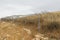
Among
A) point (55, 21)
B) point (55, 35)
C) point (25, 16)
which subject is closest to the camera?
point (55, 35)

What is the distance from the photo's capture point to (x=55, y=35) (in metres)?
18.0

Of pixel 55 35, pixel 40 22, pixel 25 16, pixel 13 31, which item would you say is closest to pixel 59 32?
pixel 55 35

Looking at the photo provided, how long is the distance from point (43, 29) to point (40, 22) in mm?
1644

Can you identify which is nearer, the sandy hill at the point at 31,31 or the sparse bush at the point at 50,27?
the sandy hill at the point at 31,31

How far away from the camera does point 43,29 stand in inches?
749

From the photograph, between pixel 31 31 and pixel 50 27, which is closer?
pixel 31 31

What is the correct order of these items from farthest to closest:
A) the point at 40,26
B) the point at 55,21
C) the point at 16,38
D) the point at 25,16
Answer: the point at 25,16 < the point at 55,21 < the point at 40,26 < the point at 16,38

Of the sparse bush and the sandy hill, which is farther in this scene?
the sparse bush

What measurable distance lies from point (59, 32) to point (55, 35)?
81cm

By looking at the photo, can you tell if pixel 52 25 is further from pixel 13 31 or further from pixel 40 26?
pixel 13 31

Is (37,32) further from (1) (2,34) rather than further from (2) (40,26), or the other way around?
(1) (2,34)

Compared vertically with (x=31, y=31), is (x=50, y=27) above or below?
below

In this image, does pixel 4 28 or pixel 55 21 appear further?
pixel 55 21

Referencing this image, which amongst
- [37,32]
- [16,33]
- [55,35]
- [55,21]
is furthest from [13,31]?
[55,21]
